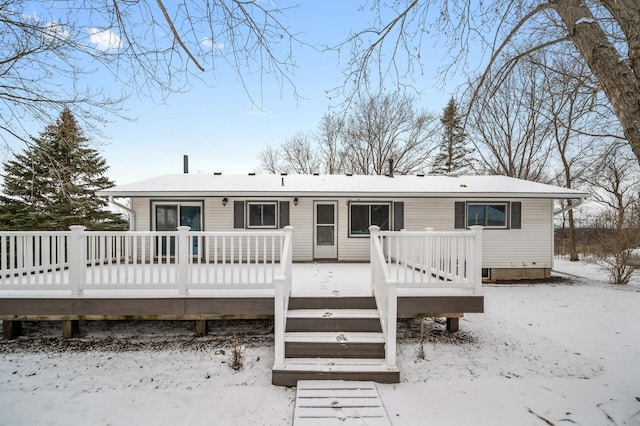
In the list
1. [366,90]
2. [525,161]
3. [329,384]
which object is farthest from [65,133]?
[525,161]

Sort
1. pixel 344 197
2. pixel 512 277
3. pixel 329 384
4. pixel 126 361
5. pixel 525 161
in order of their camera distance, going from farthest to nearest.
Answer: pixel 525 161
pixel 512 277
pixel 344 197
pixel 126 361
pixel 329 384

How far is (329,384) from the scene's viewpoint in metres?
3.71

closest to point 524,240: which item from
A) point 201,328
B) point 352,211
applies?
point 352,211

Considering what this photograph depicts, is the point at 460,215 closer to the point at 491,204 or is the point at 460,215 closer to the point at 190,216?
the point at 491,204

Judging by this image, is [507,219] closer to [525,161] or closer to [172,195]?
[172,195]

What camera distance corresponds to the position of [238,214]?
8867 mm

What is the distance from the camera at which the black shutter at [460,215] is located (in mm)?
9500

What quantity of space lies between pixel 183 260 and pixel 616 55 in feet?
18.3

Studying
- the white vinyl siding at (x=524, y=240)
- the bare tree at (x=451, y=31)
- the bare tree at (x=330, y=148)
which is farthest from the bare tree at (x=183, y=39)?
the bare tree at (x=330, y=148)

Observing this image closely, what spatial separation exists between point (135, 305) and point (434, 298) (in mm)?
4543

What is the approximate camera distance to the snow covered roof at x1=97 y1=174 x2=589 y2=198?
8.38m

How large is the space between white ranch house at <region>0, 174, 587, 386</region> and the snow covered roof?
44 mm

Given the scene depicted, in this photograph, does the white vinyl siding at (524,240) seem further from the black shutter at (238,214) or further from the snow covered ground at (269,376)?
the black shutter at (238,214)

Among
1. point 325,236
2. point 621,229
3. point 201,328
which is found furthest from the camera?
point 621,229
